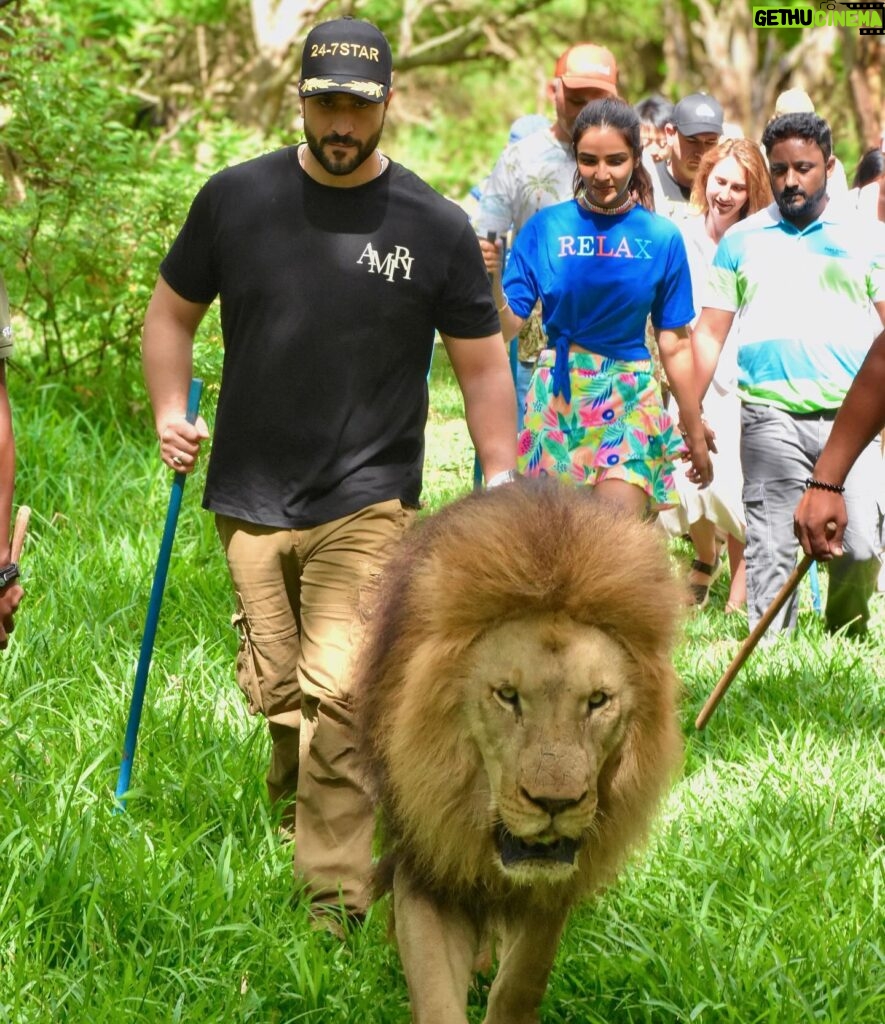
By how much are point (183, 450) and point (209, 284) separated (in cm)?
46

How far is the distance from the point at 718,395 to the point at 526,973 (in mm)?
4873

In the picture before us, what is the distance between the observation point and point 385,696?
3.49 m

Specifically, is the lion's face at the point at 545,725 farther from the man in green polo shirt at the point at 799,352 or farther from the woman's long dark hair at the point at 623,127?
the man in green polo shirt at the point at 799,352

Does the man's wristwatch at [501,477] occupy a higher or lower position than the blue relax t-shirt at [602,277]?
lower

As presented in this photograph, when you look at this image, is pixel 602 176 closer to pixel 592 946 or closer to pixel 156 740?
pixel 156 740

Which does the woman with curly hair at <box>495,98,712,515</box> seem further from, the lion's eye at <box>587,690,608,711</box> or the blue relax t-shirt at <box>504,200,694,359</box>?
the lion's eye at <box>587,690,608,711</box>

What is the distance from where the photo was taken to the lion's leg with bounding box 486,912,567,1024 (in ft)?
11.4

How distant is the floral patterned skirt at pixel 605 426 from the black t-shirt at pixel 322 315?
6.17 feet

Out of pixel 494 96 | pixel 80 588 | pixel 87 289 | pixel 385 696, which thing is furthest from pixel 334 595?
pixel 494 96

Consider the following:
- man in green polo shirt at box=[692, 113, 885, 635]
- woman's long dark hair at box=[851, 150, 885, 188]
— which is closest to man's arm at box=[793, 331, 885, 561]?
man in green polo shirt at box=[692, 113, 885, 635]

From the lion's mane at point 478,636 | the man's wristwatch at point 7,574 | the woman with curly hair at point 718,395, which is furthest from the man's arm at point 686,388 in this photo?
the man's wristwatch at point 7,574

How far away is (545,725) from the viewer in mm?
3070

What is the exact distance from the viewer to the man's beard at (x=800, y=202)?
22.5ft

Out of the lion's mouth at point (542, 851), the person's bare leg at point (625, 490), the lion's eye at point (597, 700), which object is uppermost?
the lion's eye at point (597, 700)
